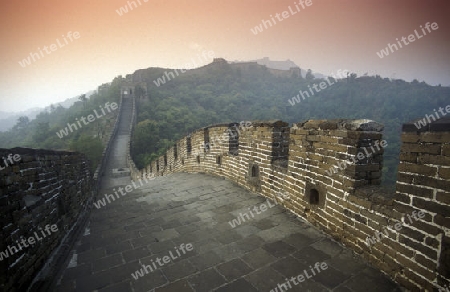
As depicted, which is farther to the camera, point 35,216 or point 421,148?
point 35,216

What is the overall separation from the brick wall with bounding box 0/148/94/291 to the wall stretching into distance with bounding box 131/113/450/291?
3193 millimetres

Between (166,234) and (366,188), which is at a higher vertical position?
(166,234)

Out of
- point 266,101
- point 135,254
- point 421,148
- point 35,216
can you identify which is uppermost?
point 35,216

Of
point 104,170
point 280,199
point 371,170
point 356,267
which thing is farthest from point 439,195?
point 104,170

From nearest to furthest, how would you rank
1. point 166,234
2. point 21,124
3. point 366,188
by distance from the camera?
1. point 366,188
2. point 166,234
3. point 21,124

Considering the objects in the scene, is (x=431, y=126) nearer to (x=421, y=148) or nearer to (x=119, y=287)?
(x=421, y=148)

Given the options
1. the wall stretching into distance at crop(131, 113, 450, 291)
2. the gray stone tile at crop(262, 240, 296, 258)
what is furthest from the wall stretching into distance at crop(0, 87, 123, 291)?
the wall stretching into distance at crop(131, 113, 450, 291)

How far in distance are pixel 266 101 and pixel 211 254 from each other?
72279 millimetres

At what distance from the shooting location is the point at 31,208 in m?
2.40

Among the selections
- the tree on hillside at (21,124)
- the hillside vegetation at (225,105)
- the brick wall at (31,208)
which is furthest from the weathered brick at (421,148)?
the tree on hillside at (21,124)

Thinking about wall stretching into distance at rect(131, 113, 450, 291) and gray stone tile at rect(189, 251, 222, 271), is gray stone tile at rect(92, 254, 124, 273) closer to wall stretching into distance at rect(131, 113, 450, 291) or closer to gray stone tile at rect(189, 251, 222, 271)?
gray stone tile at rect(189, 251, 222, 271)

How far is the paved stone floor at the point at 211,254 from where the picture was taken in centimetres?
212

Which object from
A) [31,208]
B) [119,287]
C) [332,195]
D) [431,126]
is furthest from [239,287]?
[31,208]

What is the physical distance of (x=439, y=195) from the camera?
1664mm
